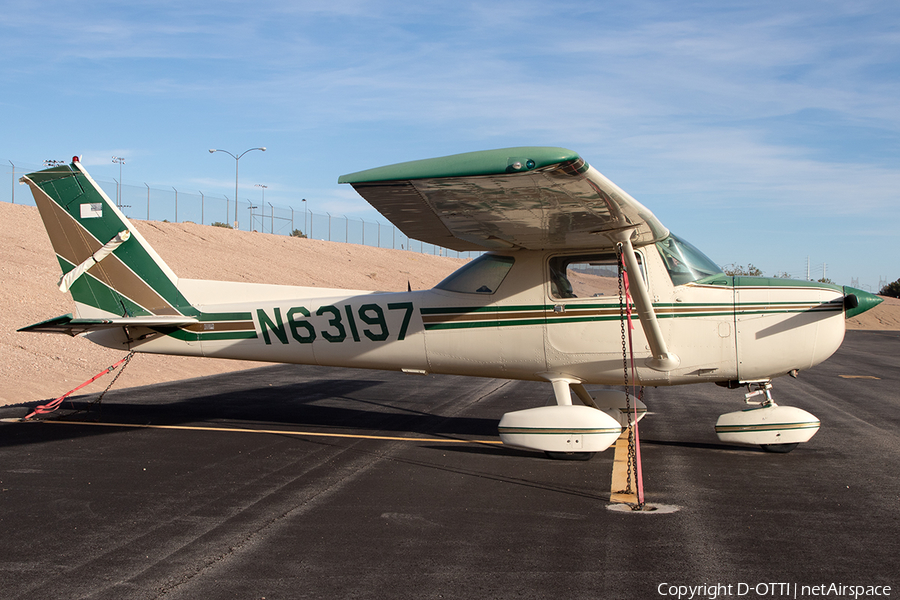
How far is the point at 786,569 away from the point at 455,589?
6.57ft

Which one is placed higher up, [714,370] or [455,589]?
[714,370]

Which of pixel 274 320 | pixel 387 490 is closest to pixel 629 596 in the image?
pixel 387 490

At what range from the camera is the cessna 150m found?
6.59m

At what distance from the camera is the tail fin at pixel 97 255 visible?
8.92m

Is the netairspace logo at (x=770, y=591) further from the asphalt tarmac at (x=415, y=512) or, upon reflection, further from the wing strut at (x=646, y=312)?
the wing strut at (x=646, y=312)

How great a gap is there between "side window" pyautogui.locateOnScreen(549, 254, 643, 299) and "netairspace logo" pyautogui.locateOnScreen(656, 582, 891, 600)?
405 cm

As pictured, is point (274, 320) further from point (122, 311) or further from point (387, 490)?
point (387, 490)

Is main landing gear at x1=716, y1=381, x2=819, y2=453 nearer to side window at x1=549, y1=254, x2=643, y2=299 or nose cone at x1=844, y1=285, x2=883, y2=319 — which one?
nose cone at x1=844, y1=285, x2=883, y2=319

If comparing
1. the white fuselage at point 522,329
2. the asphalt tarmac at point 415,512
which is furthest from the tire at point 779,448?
the white fuselage at point 522,329

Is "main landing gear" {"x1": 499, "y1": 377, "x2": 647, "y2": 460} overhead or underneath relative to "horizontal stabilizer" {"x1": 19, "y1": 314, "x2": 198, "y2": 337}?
underneath

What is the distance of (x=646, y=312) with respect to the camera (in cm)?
699

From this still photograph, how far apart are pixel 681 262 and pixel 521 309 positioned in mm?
1830

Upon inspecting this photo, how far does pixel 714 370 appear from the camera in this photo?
24.1 feet

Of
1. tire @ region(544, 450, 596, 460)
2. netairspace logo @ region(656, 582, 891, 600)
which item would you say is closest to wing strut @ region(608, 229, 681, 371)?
tire @ region(544, 450, 596, 460)
